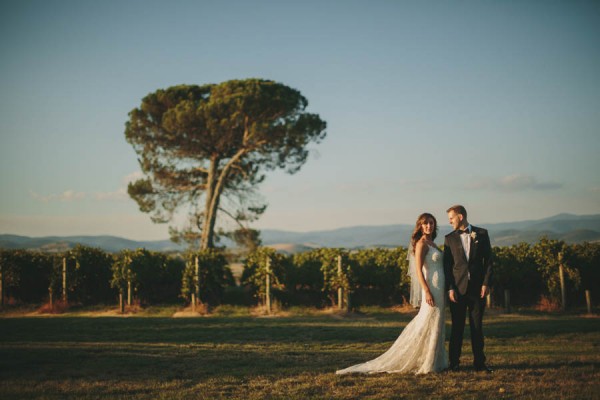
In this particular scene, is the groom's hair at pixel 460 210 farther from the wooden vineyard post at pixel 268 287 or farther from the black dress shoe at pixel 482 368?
the wooden vineyard post at pixel 268 287

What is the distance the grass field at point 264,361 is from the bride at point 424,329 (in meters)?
0.25

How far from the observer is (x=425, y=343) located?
6145mm

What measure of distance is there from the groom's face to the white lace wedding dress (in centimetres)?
→ 45

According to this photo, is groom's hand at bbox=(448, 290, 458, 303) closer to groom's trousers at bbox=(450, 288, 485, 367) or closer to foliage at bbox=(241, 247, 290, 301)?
groom's trousers at bbox=(450, 288, 485, 367)

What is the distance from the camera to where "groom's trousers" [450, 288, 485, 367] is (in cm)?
617

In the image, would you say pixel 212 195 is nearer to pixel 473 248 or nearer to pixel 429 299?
pixel 429 299

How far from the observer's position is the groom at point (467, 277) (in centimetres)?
621

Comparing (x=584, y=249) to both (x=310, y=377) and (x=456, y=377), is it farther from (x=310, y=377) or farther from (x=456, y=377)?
(x=310, y=377)

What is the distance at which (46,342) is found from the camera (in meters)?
9.02

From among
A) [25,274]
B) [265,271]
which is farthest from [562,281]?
[25,274]

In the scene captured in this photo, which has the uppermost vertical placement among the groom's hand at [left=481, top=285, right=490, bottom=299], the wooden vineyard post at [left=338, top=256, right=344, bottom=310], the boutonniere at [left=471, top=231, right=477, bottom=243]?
the boutonniere at [left=471, top=231, right=477, bottom=243]

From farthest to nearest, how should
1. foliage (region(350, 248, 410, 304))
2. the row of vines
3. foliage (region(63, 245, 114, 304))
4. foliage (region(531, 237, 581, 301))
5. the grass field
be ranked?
foliage (region(63, 245, 114, 304))
foliage (region(350, 248, 410, 304))
the row of vines
foliage (region(531, 237, 581, 301))
the grass field

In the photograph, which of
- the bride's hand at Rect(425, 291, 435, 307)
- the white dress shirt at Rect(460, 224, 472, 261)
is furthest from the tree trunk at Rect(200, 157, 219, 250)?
the white dress shirt at Rect(460, 224, 472, 261)

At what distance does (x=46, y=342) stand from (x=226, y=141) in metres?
14.8
